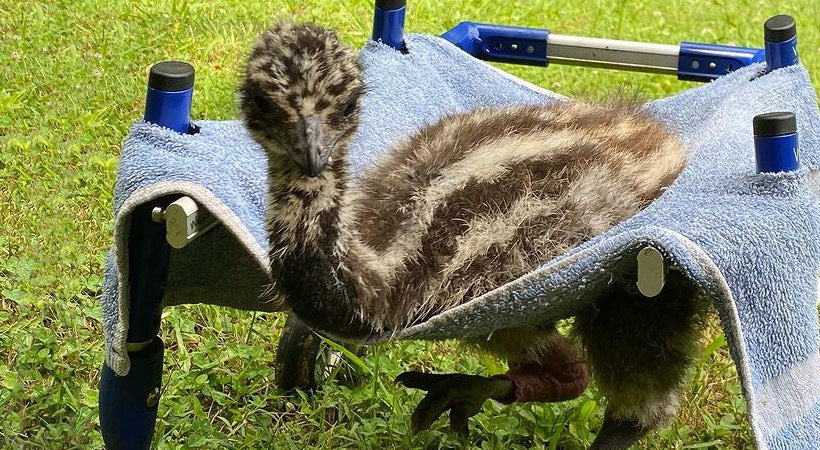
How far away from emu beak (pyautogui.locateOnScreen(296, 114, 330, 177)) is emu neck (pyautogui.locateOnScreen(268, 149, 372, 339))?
3.9 inches

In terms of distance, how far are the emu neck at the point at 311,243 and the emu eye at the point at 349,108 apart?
0.28 ft

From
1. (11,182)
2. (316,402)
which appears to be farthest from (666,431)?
(11,182)

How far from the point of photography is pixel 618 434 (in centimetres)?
254

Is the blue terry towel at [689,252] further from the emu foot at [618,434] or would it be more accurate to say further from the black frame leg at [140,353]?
the emu foot at [618,434]

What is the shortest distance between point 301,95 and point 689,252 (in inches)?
28.9

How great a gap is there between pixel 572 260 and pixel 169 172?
0.81 m

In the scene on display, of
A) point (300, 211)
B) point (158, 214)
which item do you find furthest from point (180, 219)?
point (300, 211)

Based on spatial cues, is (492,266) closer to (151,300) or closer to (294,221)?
(294,221)

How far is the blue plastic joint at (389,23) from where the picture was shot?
129 inches

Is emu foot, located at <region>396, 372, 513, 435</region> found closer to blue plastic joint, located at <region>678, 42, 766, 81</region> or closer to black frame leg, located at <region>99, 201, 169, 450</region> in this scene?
black frame leg, located at <region>99, 201, 169, 450</region>

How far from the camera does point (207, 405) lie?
312cm

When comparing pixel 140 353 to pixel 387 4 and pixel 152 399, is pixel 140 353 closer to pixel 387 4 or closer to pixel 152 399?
pixel 152 399

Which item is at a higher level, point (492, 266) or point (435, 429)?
point (492, 266)

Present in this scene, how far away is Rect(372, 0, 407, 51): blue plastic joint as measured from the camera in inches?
129
